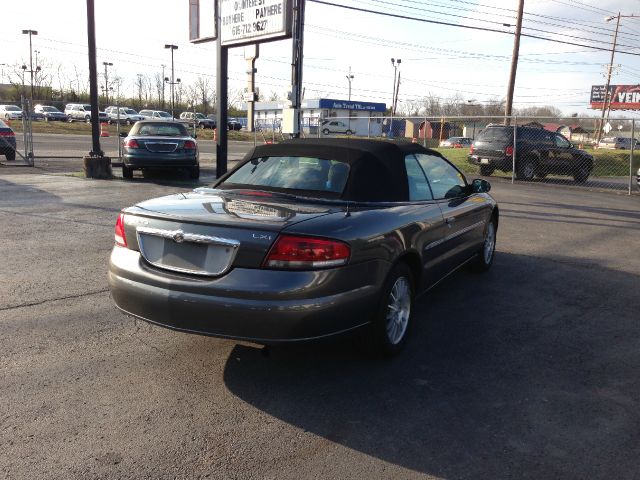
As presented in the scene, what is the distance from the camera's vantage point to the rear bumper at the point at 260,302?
324 cm

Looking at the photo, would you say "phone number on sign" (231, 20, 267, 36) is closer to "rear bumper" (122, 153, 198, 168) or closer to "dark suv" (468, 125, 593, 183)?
"rear bumper" (122, 153, 198, 168)

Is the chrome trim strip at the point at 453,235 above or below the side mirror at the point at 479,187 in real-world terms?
below

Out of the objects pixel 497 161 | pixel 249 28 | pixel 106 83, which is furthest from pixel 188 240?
pixel 106 83

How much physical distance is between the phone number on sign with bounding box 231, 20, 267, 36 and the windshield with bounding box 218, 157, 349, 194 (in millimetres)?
7102

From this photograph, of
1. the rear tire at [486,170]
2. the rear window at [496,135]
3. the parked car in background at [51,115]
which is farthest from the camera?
the parked car in background at [51,115]

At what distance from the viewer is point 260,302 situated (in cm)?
323

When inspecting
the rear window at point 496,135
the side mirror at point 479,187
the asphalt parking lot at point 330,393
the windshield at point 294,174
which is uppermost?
the rear window at point 496,135

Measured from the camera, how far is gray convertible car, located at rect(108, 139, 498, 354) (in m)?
3.28

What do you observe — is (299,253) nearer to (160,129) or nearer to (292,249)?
(292,249)

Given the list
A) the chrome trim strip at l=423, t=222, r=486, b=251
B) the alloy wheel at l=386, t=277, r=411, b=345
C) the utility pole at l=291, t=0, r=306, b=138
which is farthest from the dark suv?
the alloy wheel at l=386, t=277, r=411, b=345

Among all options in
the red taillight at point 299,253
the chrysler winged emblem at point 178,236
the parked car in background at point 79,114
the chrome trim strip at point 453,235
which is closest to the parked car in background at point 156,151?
the chrome trim strip at point 453,235

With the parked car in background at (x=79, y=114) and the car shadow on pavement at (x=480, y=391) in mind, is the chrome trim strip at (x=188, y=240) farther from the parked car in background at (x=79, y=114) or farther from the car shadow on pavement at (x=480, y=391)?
the parked car in background at (x=79, y=114)

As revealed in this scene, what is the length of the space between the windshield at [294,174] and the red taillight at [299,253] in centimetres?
93

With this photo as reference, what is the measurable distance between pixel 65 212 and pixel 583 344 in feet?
27.4
